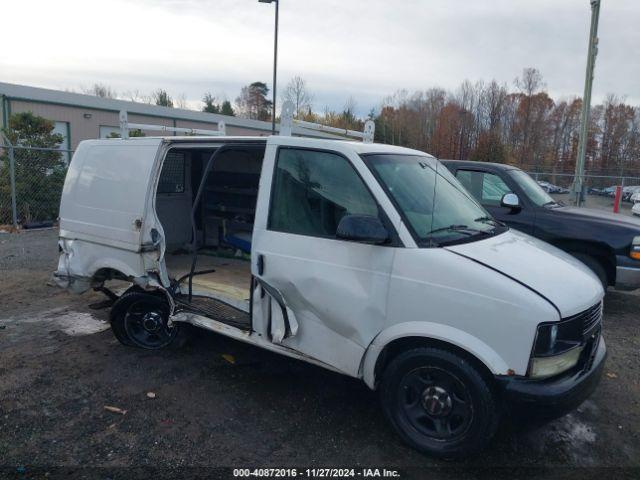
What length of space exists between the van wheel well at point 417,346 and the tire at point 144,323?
2.31m

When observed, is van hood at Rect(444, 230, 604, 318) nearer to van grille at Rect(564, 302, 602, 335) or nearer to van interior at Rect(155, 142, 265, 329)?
van grille at Rect(564, 302, 602, 335)

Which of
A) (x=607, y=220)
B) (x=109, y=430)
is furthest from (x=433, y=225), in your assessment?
(x=607, y=220)

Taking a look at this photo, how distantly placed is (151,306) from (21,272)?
4559 mm

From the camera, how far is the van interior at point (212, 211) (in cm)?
542

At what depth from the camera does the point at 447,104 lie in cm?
4750

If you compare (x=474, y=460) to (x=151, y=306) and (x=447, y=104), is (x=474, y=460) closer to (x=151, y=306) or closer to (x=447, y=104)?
(x=151, y=306)

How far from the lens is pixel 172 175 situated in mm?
5609

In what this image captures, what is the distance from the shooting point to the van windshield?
11.1 feet

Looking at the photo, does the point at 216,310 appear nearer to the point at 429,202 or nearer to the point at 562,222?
the point at 429,202

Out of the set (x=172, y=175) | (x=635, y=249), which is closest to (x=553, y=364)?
(x=635, y=249)

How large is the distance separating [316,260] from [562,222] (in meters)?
4.37

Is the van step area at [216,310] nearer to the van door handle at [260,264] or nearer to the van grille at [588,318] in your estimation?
the van door handle at [260,264]

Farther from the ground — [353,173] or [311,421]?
[353,173]

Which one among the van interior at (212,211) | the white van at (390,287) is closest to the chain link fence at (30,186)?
the van interior at (212,211)
